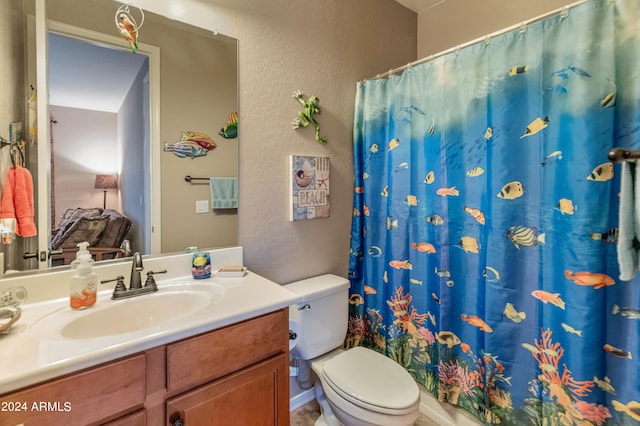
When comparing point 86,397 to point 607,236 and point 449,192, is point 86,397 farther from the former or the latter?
point 607,236

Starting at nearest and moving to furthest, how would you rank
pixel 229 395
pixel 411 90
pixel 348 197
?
pixel 229 395
pixel 411 90
pixel 348 197

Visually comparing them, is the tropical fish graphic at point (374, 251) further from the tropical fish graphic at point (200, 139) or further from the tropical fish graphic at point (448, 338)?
the tropical fish graphic at point (200, 139)

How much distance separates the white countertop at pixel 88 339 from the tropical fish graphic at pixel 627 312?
3.87ft

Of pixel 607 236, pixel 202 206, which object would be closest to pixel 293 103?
pixel 202 206

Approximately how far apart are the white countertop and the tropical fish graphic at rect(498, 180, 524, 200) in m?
1.03

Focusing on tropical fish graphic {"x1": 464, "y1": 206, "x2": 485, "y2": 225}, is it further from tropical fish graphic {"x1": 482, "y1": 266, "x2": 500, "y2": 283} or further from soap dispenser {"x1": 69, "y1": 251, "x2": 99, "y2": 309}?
soap dispenser {"x1": 69, "y1": 251, "x2": 99, "y2": 309}

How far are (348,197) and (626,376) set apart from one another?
1.48 meters

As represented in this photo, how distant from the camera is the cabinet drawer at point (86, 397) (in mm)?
681

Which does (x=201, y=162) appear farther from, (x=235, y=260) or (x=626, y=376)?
(x=626, y=376)

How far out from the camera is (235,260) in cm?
152

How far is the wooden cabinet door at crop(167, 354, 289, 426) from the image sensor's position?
2.98ft

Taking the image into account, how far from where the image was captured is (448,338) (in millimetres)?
1567

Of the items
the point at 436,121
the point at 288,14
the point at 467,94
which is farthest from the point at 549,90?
the point at 288,14

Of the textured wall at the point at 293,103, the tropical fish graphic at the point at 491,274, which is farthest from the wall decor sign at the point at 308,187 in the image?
the tropical fish graphic at the point at 491,274
